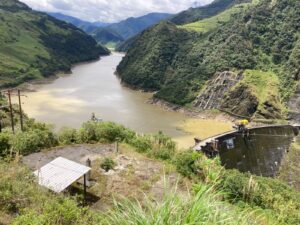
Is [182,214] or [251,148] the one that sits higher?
[182,214]

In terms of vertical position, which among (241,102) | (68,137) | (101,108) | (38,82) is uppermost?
(68,137)

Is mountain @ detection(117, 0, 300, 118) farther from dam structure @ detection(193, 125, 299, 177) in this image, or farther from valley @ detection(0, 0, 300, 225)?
dam structure @ detection(193, 125, 299, 177)

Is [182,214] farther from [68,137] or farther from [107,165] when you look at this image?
[68,137]

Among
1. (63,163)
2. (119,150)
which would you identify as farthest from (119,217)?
(119,150)

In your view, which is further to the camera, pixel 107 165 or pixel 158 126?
→ pixel 158 126

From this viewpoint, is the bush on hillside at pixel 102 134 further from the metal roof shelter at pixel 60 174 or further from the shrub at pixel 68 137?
the metal roof shelter at pixel 60 174

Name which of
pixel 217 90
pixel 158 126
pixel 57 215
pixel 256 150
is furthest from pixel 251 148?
pixel 57 215
